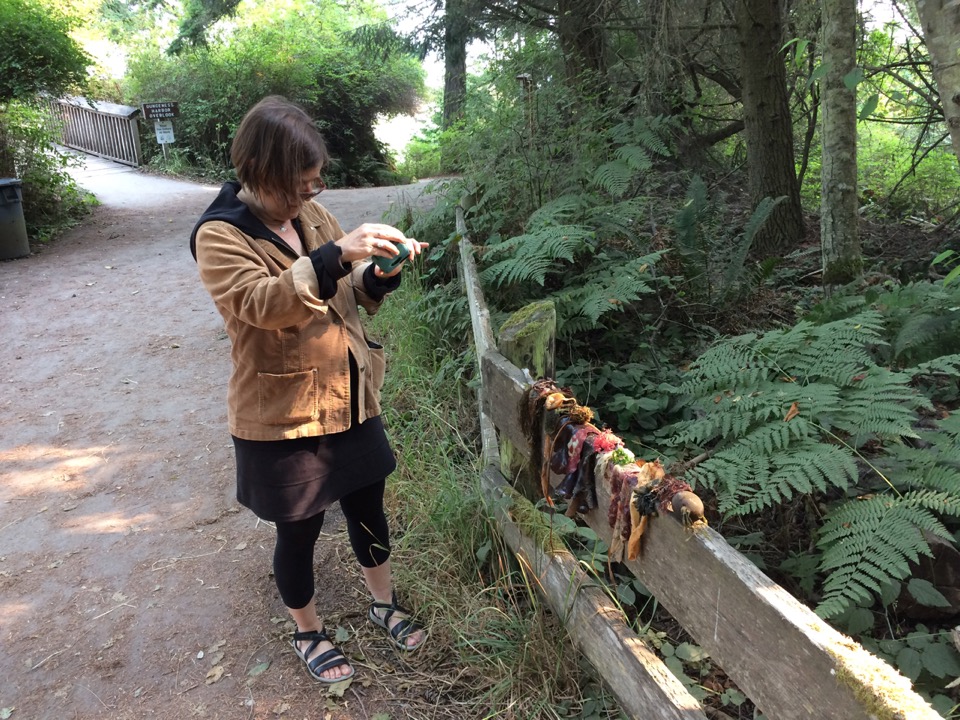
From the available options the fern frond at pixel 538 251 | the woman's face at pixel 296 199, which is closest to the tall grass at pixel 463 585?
the fern frond at pixel 538 251

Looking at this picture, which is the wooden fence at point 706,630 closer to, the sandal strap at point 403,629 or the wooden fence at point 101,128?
the sandal strap at point 403,629

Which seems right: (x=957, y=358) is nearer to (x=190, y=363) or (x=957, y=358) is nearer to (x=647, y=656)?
(x=647, y=656)

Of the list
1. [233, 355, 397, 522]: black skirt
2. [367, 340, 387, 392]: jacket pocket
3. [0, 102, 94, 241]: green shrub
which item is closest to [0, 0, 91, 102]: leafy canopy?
[0, 102, 94, 241]: green shrub

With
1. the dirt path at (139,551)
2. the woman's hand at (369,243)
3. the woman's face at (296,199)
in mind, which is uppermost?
the woman's face at (296,199)

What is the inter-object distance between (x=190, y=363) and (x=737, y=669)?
5669 mm

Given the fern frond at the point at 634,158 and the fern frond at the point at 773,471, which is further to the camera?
the fern frond at the point at 634,158

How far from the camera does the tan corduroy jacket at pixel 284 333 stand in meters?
1.91

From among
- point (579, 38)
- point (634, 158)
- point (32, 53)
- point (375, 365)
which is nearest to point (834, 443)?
point (375, 365)

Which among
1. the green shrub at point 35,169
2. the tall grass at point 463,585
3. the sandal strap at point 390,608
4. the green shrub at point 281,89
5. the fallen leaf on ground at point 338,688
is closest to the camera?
the tall grass at point 463,585

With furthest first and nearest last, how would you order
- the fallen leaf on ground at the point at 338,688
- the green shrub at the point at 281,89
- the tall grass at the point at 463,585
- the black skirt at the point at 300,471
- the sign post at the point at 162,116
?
the green shrub at the point at 281,89, the sign post at the point at 162,116, the fallen leaf on ground at the point at 338,688, the tall grass at the point at 463,585, the black skirt at the point at 300,471

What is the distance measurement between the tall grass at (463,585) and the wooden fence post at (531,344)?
42 cm

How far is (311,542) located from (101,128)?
18.4m

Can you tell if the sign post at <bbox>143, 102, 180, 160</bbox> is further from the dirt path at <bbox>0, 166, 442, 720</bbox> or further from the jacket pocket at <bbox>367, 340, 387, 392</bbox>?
the jacket pocket at <bbox>367, 340, 387, 392</bbox>

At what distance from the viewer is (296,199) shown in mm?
2125
